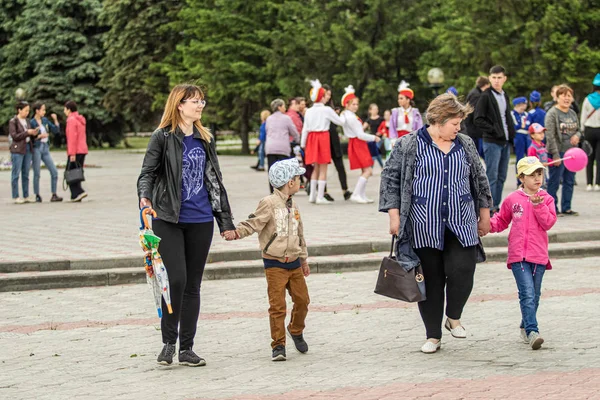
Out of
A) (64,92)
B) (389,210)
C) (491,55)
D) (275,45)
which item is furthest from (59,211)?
(64,92)

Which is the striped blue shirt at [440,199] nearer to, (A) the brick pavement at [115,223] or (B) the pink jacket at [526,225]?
(B) the pink jacket at [526,225]

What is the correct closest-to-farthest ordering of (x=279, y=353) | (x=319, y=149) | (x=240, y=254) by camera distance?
(x=279, y=353) < (x=240, y=254) < (x=319, y=149)

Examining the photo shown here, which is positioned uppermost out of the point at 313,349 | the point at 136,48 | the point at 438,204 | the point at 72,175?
the point at 136,48

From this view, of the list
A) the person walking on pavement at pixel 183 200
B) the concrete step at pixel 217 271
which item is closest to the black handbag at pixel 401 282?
the person walking on pavement at pixel 183 200

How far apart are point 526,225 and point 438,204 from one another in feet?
2.48

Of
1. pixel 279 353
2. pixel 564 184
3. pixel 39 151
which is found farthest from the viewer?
pixel 39 151

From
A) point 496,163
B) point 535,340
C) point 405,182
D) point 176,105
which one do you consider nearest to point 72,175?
point 496,163

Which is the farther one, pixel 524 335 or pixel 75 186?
pixel 75 186

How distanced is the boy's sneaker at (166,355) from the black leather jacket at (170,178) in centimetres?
83

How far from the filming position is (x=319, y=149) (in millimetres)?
17781

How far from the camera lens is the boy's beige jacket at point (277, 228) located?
294 inches

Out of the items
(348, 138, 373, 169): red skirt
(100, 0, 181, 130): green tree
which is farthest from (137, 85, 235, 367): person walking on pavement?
(100, 0, 181, 130): green tree

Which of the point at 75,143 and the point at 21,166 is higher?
the point at 75,143

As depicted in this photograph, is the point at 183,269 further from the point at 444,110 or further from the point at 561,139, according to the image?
the point at 561,139
